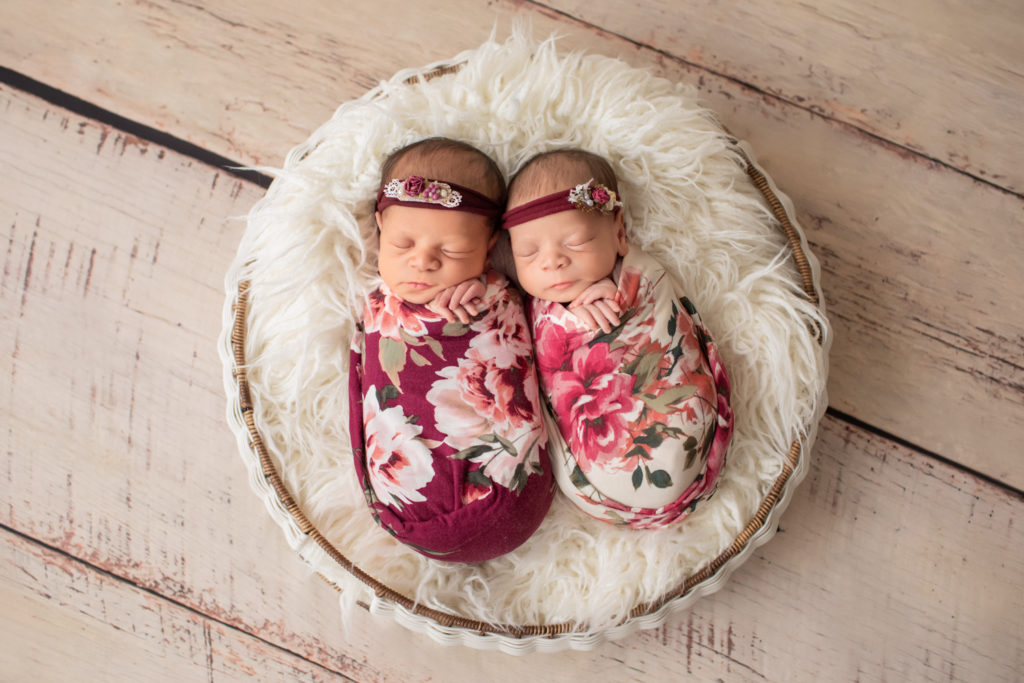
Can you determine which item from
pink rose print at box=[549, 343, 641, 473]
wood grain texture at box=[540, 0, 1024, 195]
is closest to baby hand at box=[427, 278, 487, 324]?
pink rose print at box=[549, 343, 641, 473]

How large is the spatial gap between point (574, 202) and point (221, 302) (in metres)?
0.86

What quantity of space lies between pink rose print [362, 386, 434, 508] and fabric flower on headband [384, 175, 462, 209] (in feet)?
1.28

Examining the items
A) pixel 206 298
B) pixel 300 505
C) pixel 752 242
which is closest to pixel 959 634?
pixel 752 242

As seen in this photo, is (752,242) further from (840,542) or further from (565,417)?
(840,542)

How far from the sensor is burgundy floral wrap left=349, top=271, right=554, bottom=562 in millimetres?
1266

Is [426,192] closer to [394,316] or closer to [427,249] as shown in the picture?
[427,249]

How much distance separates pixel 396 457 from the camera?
1.28 meters

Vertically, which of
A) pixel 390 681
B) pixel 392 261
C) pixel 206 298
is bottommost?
pixel 390 681

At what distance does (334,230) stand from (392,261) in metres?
0.18

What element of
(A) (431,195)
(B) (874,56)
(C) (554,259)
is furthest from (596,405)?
(B) (874,56)

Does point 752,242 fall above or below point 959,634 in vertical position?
above

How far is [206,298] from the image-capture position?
5.19ft

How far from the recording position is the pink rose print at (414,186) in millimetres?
1266

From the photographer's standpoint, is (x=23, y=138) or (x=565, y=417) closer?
(x=565, y=417)
